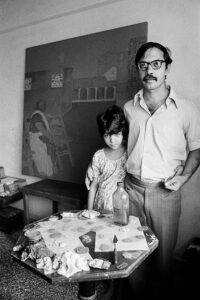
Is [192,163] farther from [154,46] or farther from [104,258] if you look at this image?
[104,258]

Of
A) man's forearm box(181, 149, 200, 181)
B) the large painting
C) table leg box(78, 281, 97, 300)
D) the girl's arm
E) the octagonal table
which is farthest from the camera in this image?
the large painting

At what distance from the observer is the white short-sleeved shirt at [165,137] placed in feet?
6.21

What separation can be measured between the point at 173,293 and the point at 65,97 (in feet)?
6.96

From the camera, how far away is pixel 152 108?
6.52 ft

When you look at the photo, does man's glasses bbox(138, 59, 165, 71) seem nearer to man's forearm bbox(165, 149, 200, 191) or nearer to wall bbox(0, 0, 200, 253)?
wall bbox(0, 0, 200, 253)

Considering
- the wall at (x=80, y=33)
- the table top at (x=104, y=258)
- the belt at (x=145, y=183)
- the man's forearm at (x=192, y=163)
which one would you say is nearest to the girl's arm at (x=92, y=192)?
the belt at (x=145, y=183)

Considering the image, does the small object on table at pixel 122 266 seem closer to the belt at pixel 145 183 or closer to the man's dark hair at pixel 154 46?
the belt at pixel 145 183

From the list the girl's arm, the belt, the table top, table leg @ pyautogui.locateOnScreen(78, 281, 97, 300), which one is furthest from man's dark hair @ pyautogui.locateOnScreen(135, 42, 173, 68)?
table leg @ pyautogui.locateOnScreen(78, 281, 97, 300)

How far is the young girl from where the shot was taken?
1.98 meters

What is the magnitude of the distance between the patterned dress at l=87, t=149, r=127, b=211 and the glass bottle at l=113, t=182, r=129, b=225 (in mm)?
400

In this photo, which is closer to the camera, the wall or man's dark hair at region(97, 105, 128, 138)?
man's dark hair at region(97, 105, 128, 138)

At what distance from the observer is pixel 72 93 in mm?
2912

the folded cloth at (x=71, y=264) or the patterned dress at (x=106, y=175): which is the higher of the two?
the patterned dress at (x=106, y=175)

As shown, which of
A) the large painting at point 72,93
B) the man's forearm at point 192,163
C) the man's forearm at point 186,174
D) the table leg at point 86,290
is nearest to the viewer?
the table leg at point 86,290
